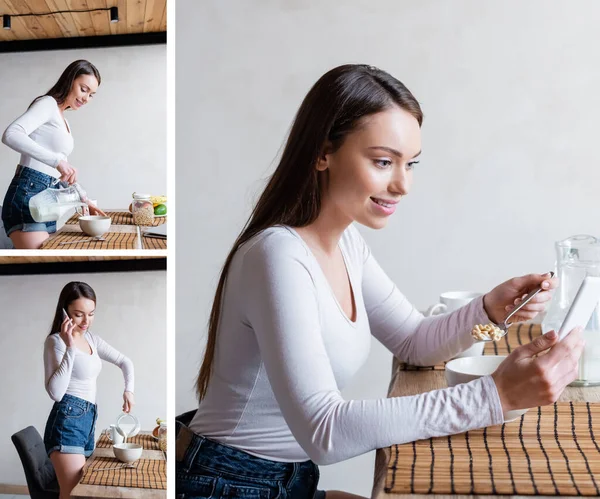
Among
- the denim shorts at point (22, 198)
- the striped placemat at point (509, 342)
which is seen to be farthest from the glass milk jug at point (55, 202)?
the striped placemat at point (509, 342)

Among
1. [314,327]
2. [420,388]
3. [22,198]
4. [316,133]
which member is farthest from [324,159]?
[22,198]

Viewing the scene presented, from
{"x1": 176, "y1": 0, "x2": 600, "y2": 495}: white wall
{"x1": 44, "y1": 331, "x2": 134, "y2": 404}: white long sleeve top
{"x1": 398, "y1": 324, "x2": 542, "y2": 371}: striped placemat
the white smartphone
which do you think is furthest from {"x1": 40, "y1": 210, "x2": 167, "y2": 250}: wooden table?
{"x1": 176, "y1": 0, "x2": 600, "y2": 495}: white wall

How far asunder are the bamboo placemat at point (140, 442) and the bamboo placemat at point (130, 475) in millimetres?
15

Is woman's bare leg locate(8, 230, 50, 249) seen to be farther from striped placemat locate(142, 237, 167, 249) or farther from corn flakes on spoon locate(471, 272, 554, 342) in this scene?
corn flakes on spoon locate(471, 272, 554, 342)

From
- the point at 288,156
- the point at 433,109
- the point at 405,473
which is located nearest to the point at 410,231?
the point at 433,109

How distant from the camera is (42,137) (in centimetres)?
86

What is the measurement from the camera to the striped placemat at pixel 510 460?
856 millimetres

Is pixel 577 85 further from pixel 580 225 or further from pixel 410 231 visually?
pixel 410 231

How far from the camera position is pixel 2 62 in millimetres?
848

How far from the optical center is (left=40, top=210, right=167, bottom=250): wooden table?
877 millimetres

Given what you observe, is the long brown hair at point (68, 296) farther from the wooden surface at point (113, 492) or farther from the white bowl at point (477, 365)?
the white bowl at point (477, 365)

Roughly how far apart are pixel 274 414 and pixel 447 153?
1647mm

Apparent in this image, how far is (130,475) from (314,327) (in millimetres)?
318

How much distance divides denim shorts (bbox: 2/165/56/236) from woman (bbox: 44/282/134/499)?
0.09 m
